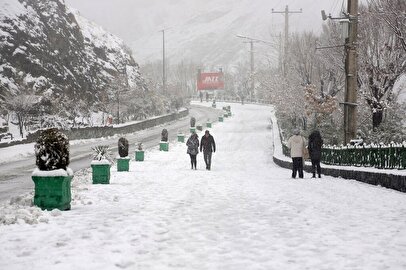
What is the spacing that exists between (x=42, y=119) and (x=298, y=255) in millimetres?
37423

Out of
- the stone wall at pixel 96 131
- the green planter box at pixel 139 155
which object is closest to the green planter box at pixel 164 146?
the green planter box at pixel 139 155

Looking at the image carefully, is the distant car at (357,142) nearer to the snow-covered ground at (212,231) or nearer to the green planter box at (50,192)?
the snow-covered ground at (212,231)

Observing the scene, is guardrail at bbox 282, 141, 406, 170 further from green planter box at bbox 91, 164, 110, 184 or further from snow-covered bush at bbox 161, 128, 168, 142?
snow-covered bush at bbox 161, 128, 168, 142

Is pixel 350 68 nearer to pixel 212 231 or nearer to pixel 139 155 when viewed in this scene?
pixel 212 231

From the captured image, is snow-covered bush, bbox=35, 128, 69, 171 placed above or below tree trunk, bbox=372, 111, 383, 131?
below

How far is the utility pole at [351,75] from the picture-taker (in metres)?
16.0

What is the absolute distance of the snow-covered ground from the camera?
17.1 ft

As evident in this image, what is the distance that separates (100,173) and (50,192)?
507cm

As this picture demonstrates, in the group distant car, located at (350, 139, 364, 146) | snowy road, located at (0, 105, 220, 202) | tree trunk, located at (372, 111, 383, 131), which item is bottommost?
snowy road, located at (0, 105, 220, 202)

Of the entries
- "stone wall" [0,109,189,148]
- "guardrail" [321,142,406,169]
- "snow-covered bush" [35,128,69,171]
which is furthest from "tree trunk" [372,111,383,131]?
"snow-covered bush" [35,128,69,171]

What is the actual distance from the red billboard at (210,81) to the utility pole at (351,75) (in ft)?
338

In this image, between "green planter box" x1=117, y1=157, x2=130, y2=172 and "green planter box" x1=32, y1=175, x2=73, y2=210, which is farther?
"green planter box" x1=117, y1=157, x2=130, y2=172

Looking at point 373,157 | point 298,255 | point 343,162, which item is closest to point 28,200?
point 298,255

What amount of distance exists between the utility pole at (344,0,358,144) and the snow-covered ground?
5.30 metres
